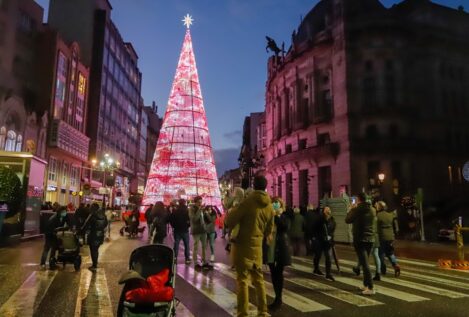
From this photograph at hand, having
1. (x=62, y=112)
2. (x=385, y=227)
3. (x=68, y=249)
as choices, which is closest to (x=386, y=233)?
(x=385, y=227)

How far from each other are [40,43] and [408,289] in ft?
146

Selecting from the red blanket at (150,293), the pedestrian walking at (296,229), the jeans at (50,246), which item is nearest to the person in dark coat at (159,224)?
the jeans at (50,246)

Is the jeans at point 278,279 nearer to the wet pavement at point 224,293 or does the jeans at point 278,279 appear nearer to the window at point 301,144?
the wet pavement at point 224,293

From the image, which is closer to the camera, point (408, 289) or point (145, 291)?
point (145, 291)

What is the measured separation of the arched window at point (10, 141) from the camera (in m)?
32.8

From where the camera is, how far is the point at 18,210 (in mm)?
18141

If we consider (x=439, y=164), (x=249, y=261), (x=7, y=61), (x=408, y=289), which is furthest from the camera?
(x=439, y=164)

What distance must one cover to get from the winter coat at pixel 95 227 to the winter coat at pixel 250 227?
6390mm

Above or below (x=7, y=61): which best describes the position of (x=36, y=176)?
below

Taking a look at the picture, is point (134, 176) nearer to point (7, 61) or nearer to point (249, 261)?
point (7, 61)

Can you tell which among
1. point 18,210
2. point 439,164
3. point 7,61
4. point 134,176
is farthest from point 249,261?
point 134,176

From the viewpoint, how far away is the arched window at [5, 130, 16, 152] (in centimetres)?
3275

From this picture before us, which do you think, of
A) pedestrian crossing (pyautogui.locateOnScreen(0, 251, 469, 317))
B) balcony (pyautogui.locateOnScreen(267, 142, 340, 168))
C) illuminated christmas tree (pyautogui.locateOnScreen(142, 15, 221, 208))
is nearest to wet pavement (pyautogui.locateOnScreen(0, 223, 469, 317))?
pedestrian crossing (pyautogui.locateOnScreen(0, 251, 469, 317))

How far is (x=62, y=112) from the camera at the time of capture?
148 feet
